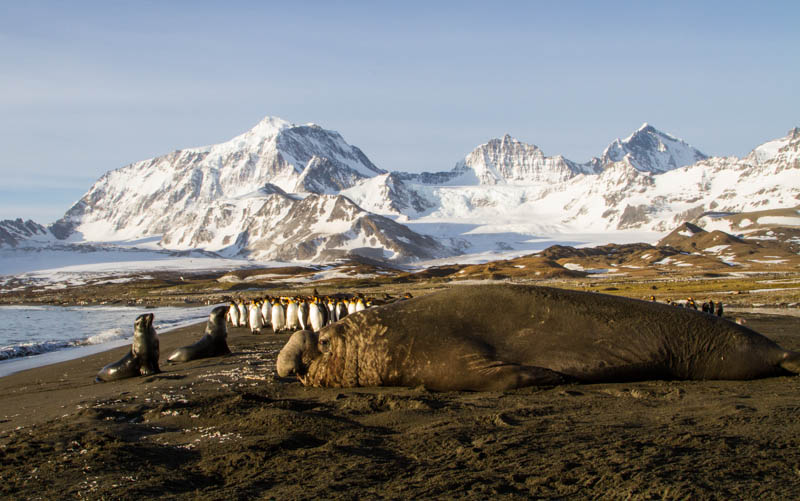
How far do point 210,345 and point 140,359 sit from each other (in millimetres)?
3099

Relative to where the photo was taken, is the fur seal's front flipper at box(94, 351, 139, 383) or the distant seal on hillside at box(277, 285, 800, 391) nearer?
the distant seal on hillside at box(277, 285, 800, 391)

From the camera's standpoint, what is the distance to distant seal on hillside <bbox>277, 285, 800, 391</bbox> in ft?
26.7

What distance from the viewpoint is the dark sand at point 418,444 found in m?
4.38

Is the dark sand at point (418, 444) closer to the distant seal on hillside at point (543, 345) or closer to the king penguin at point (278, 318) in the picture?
the distant seal on hillside at point (543, 345)

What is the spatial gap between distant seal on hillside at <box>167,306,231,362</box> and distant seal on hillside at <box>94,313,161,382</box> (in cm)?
258

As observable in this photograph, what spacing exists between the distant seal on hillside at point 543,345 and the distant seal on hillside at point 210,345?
7774 millimetres

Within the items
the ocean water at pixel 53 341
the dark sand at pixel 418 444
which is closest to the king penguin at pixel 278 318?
the ocean water at pixel 53 341

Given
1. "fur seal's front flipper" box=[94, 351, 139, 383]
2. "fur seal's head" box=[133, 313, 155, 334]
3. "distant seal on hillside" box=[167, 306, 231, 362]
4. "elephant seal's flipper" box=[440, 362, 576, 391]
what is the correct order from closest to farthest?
"elephant seal's flipper" box=[440, 362, 576, 391] → "fur seal's front flipper" box=[94, 351, 139, 383] → "fur seal's head" box=[133, 313, 155, 334] → "distant seal on hillside" box=[167, 306, 231, 362]

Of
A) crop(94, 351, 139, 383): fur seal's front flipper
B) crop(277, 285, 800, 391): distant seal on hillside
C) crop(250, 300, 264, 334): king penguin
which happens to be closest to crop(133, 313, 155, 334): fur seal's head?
crop(94, 351, 139, 383): fur seal's front flipper

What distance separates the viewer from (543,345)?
8211 millimetres

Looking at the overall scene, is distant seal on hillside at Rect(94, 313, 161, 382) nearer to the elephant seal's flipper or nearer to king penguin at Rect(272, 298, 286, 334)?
the elephant seal's flipper

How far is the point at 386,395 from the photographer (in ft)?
26.0

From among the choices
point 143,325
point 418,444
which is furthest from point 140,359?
point 418,444

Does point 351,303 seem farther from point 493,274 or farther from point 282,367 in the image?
point 493,274
